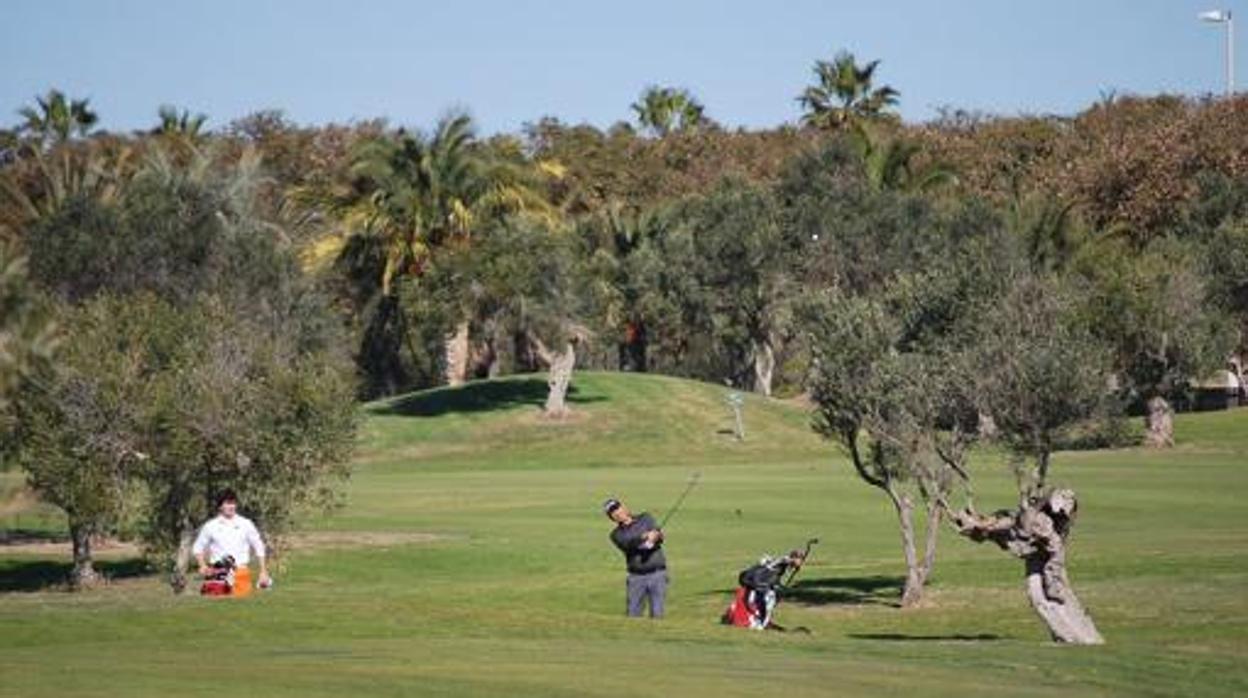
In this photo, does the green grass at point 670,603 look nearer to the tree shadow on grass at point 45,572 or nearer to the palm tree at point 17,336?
the tree shadow on grass at point 45,572

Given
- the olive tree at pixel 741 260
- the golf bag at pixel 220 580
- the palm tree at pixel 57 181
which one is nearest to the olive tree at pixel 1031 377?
the golf bag at pixel 220 580

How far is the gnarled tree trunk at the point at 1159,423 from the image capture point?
80938 mm

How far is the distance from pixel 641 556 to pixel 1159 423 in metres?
56.2

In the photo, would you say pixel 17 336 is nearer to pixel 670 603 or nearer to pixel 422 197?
pixel 670 603

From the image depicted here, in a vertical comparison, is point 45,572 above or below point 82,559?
below

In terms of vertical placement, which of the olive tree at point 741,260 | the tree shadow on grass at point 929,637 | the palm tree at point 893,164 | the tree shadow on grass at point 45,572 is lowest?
the tree shadow on grass at point 929,637

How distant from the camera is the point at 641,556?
2914 cm

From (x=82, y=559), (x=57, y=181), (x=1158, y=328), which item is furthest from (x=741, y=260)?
(x=82, y=559)

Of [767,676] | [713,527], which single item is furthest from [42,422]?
[767,676]

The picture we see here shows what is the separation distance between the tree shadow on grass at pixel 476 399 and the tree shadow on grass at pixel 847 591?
50.2 metres

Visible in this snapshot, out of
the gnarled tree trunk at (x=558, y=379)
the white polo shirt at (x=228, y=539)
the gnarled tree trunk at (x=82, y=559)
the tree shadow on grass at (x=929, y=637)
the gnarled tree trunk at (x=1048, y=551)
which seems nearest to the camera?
the gnarled tree trunk at (x=1048, y=551)

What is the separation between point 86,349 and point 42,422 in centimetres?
155

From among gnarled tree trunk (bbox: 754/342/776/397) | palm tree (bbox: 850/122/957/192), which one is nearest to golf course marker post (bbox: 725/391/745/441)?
gnarled tree trunk (bbox: 754/342/776/397)

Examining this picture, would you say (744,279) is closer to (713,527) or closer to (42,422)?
(713,527)
